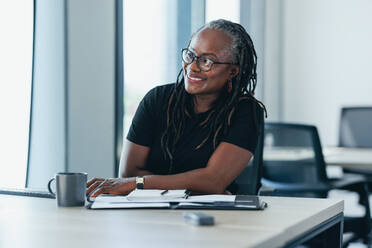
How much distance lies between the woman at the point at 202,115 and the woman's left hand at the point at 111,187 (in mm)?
233

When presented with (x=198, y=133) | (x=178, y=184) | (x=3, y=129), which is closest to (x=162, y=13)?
(x=3, y=129)

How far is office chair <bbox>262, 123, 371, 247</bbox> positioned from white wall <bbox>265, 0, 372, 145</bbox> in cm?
236

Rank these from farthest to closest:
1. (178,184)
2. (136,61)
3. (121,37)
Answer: (136,61) → (121,37) → (178,184)

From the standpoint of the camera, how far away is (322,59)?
5.58 metres

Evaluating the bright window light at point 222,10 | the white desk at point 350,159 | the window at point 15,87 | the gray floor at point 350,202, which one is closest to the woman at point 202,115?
the window at point 15,87

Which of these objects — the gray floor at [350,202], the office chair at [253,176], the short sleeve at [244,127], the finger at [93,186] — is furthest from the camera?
the gray floor at [350,202]

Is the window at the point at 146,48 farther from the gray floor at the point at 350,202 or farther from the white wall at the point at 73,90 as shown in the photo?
the gray floor at the point at 350,202

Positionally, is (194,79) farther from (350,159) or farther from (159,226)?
(350,159)

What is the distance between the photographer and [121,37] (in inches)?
127

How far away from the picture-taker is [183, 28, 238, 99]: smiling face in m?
1.96

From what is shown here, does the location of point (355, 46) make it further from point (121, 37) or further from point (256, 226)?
point (256, 226)

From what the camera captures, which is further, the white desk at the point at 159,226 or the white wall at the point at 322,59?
the white wall at the point at 322,59

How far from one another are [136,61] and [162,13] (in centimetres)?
44

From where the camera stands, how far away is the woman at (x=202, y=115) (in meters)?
1.95
